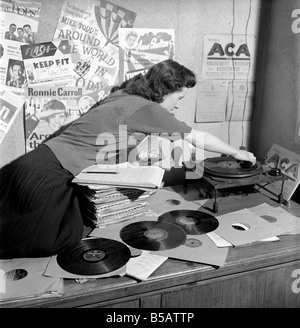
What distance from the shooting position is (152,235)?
1570 millimetres

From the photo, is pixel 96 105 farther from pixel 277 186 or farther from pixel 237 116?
pixel 277 186

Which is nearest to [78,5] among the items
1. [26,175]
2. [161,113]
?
[161,113]

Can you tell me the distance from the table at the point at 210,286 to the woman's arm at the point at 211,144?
40 centimetres

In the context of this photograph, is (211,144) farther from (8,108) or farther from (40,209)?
(8,108)

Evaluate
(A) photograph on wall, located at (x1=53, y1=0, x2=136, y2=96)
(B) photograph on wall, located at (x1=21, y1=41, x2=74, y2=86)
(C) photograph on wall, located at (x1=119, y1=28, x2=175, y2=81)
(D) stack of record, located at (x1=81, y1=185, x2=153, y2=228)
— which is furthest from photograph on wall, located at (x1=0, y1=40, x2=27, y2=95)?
(D) stack of record, located at (x1=81, y1=185, x2=153, y2=228)

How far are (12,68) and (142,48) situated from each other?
599mm

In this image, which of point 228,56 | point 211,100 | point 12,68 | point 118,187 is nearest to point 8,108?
point 12,68

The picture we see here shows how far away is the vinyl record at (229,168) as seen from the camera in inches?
69.3

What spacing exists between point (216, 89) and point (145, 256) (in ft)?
3.47

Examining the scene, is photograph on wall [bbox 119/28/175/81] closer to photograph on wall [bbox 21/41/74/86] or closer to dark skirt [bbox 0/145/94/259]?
photograph on wall [bbox 21/41/74/86]

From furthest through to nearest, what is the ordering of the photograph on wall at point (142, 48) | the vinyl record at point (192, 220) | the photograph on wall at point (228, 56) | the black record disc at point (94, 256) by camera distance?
the photograph on wall at point (228, 56) → the photograph on wall at point (142, 48) → the vinyl record at point (192, 220) → the black record disc at point (94, 256)

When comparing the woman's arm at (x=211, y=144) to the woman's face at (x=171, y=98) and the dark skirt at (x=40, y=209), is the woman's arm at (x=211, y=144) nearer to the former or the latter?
the woman's face at (x=171, y=98)

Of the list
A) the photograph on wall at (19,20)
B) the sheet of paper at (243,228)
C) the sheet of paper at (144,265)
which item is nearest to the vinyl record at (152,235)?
the sheet of paper at (144,265)

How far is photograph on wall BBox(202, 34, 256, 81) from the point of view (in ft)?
→ 6.72
